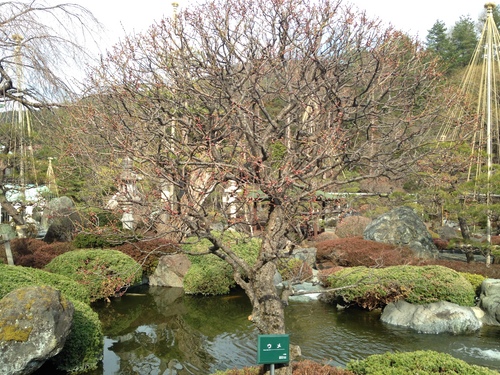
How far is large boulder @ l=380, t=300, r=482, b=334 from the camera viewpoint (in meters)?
8.30

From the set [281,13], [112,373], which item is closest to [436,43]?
[281,13]

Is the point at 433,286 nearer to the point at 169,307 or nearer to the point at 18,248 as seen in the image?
the point at 169,307

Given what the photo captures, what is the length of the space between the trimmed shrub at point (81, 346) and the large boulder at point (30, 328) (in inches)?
32.7

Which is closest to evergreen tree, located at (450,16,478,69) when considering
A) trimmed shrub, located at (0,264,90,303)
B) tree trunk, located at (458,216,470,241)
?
tree trunk, located at (458,216,470,241)

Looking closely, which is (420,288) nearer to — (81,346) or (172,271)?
(81,346)

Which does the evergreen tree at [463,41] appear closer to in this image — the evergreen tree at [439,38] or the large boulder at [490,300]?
the evergreen tree at [439,38]

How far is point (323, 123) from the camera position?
214 inches

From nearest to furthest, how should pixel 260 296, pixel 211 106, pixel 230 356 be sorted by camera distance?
pixel 260 296 → pixel 211 106 → pixel 230 356

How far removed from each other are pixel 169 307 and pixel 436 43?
111 ft

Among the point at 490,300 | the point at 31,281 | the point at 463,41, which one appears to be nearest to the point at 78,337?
the point at 31,281

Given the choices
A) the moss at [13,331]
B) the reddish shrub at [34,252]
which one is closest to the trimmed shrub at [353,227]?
the reddish shrub at [34,252]

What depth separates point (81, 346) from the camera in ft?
20.5

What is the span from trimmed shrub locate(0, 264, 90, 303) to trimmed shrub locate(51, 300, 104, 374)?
953 millimetres

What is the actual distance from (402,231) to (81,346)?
1153cm
